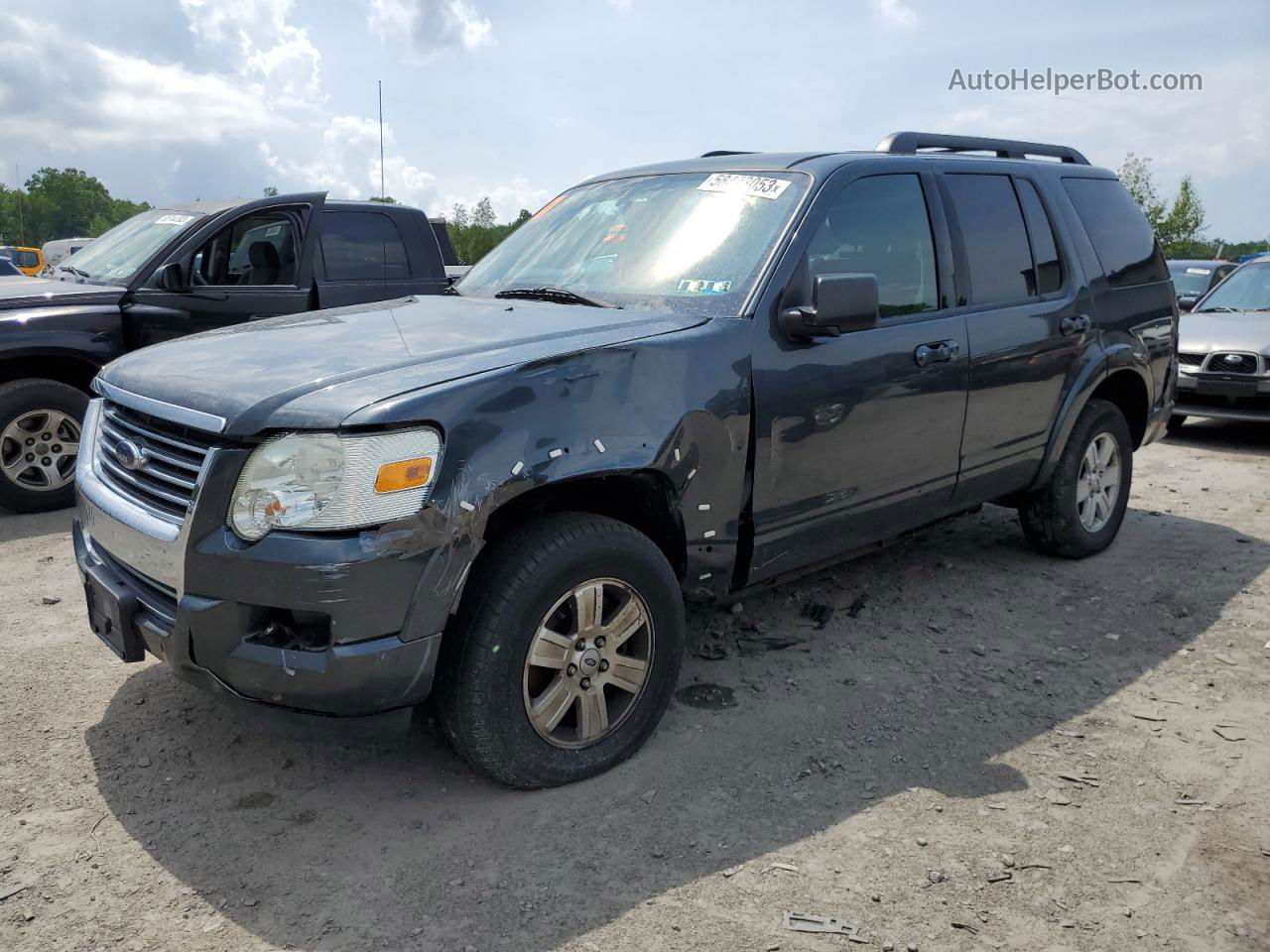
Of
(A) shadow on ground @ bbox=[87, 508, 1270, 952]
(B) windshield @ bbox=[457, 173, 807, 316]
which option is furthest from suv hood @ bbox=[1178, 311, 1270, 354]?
(B) windshield @ bbox=[457, 173, 807, 316]

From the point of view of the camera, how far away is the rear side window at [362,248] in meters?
7.46

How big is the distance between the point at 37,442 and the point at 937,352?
518 centimetres

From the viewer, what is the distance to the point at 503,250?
4617mm

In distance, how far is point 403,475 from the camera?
270 centimetres

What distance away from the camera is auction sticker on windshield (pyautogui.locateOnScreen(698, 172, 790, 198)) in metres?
3.89

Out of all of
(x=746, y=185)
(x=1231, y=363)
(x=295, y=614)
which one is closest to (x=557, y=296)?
(x=746, y=185)

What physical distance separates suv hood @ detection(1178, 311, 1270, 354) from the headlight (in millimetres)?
7937

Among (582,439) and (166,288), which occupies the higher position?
(166,288)

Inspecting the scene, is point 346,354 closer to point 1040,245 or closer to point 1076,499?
point 1040,245

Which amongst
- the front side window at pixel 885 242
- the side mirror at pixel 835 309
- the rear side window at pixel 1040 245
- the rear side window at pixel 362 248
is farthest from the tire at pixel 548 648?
the rear side window at pixel 362 248

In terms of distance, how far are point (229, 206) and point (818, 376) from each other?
5006mm

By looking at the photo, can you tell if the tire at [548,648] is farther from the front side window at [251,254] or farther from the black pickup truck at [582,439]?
the front side window at [251,254]

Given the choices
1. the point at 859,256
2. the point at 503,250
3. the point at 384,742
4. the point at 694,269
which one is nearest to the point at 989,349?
the point at 859,256

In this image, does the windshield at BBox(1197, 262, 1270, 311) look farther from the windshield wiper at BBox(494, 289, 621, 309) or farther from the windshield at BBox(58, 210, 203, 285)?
the windshield at BBox(58, 210, 203, 285)
